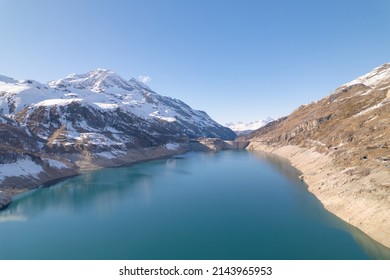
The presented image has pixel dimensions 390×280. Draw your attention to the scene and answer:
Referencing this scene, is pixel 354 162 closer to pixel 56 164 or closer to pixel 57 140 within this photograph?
pixel 56 164

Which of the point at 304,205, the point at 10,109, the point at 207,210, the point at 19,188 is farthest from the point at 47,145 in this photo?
the point at 304,205

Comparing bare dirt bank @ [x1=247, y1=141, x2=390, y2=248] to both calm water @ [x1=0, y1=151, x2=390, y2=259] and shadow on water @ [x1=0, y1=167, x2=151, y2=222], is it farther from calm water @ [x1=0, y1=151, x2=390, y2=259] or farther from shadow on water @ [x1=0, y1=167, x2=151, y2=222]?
shadow on water @ [x1=0, y1=167, x2=151, y2=222]

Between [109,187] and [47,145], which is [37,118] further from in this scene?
[109,187]

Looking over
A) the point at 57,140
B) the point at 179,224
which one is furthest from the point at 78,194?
the point at 57,140

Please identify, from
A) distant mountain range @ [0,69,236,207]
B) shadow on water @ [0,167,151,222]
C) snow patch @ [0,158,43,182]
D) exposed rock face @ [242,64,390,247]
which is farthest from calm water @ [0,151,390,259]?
distant mountain range @ [0,69,236,207]

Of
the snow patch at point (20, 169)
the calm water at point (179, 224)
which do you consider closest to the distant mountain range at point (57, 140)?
the snow patch at point (20, 169)
